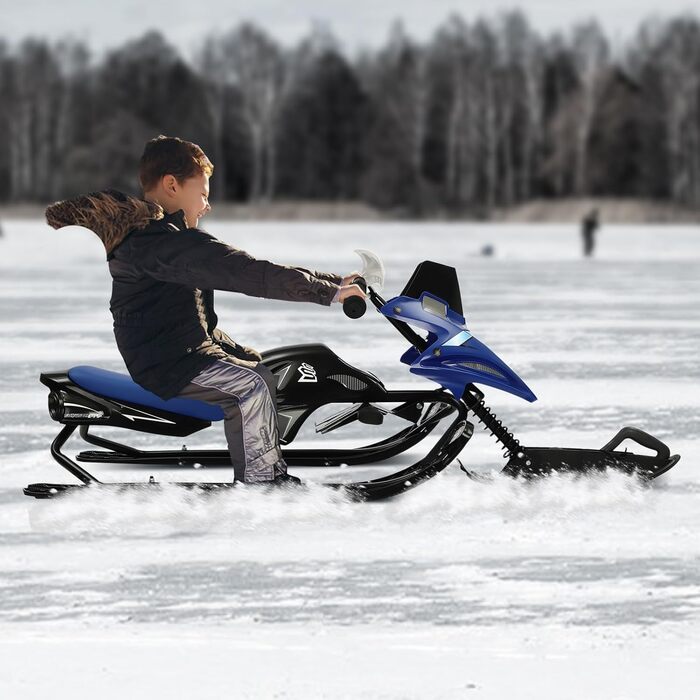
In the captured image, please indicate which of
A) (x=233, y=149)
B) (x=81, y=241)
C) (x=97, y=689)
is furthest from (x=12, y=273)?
(x=233, y=149)

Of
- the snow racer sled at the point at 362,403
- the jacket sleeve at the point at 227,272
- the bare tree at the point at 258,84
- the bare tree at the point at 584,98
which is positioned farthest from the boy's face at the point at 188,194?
the bare tree at the point at 584,98

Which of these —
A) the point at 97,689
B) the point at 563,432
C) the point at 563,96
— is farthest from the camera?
the point at 563,96

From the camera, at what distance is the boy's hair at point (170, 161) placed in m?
4.46

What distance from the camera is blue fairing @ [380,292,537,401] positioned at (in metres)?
4.67

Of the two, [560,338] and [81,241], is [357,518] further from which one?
[81,241]

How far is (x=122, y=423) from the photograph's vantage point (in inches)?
185

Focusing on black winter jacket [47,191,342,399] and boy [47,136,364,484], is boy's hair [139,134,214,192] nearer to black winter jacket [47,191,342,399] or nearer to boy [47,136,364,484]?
boy [47,136,364,484]

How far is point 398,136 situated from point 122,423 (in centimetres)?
6912

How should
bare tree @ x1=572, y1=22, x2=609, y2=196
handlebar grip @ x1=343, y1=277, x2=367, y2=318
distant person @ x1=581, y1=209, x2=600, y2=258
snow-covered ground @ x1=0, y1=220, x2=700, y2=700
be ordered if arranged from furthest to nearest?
1. bare tree @ x1=572, y1=22, x2=609, y2=196
2. distant person @ x1=581, y1=209, x2=600, y2=258
3. handlebar grip @ x1=343, y1=277, x2=367, y2=318
4. snow-covered ground @ x1=0, y1=220, x2=700, y2=700

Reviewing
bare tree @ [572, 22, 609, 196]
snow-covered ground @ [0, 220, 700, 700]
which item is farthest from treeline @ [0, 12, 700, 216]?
snow-covered ground @ [0, 220, 700, 700]

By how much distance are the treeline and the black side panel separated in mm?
61943

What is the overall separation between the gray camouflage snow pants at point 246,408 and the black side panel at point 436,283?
544mm

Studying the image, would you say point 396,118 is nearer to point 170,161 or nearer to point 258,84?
point 258,84

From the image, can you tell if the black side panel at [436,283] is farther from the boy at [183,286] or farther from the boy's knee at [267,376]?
the boy's knee at [267,376]
